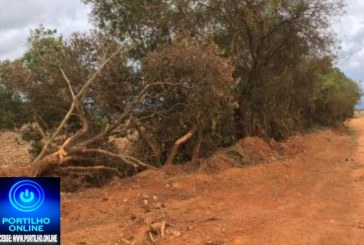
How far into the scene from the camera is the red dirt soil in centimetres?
902

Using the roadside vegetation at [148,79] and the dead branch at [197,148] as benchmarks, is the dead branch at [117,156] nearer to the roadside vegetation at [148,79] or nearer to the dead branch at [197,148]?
the roadside vegetation at [148,79]

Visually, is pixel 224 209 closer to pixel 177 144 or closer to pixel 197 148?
pixel 177 144

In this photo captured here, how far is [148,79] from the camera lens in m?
13.8

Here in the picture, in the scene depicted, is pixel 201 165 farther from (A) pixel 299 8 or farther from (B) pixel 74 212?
(A) pixel 299 8

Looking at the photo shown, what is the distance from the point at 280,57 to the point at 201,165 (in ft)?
22.0

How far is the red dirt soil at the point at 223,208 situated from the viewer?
9.02 metres

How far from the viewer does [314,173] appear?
16.1m

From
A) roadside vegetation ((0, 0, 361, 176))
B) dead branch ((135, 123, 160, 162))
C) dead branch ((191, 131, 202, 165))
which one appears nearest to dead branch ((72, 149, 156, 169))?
roadside vegetation ((0, 0, 361, 176))

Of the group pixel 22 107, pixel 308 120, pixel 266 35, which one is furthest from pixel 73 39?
pixel 308 120

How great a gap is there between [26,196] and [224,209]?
6.65m

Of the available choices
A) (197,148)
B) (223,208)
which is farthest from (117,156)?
(197,148)

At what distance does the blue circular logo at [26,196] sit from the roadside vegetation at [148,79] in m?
6.74

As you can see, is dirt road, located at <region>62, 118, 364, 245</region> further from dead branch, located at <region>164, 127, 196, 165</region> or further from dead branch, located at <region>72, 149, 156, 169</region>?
dead branch, located at <region>164, 127, 196, 165</region>

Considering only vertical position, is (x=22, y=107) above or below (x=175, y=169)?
above
